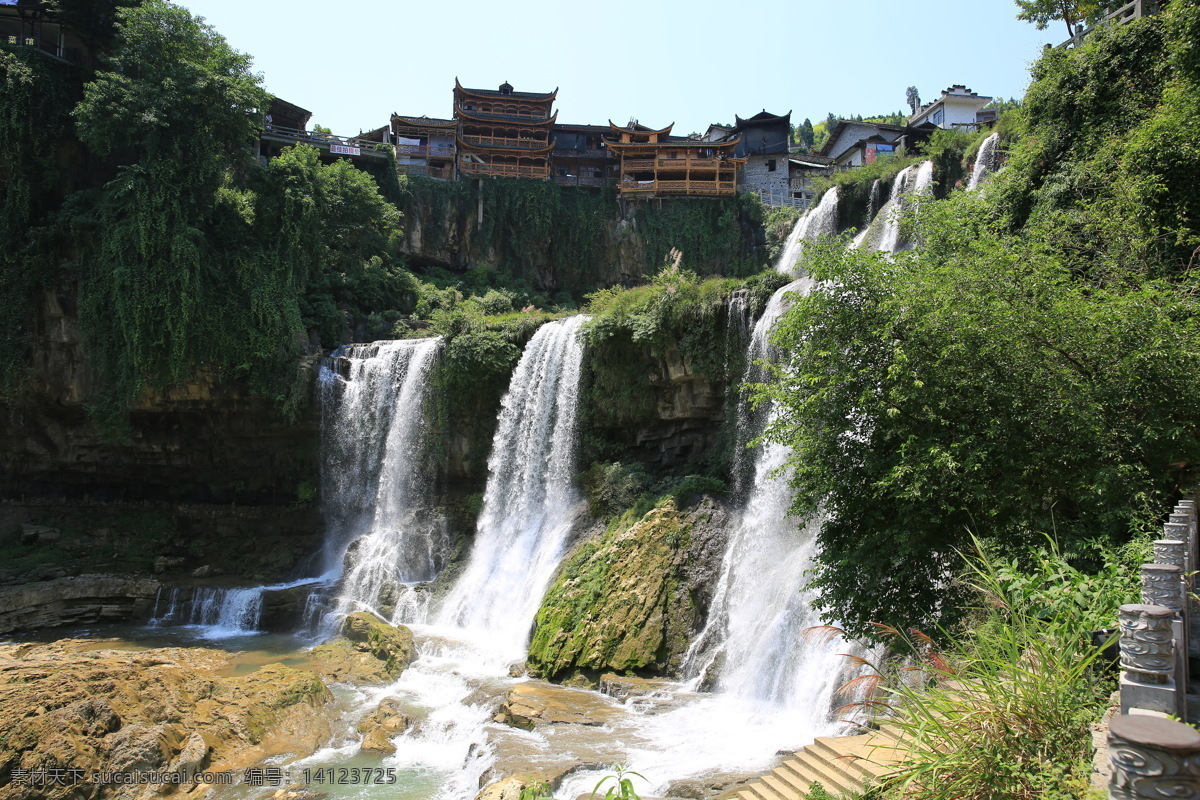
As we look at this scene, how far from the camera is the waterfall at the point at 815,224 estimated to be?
26.1m

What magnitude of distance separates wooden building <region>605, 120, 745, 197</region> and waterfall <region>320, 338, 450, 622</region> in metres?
18.9

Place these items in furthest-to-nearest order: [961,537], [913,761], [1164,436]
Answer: [961,537], [1164,436], [913,761]

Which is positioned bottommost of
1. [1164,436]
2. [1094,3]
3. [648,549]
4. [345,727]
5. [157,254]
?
[345,727]

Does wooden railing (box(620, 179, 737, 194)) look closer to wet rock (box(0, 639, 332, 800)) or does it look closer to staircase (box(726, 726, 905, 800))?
wet rock (box(0, 639, 332, 800))

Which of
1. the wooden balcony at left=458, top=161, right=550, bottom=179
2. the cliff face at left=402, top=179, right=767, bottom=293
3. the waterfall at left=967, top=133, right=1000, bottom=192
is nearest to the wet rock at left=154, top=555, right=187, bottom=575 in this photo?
the cliff face at left=402, top=179, right=767, bottom=293

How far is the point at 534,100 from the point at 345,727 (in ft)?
113

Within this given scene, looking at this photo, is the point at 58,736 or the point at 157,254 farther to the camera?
the point at 157,254

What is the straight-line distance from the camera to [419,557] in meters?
20.5

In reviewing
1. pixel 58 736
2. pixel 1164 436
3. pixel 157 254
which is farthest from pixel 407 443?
pixel 1164 436

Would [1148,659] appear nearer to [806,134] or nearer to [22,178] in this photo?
[22,178]

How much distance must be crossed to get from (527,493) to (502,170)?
23.0 meters

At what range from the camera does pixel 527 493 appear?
19.6m

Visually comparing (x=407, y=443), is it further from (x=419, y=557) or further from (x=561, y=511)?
(x=561, y=511)

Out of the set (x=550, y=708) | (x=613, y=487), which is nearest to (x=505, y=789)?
(x=550, y=708)
